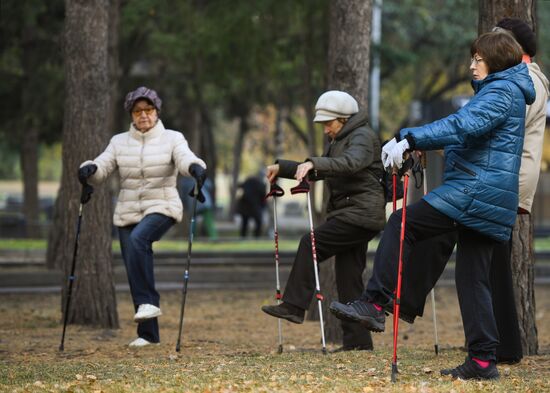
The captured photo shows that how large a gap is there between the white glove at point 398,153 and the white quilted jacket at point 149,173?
296 centimetres

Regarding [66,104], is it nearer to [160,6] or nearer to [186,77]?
[160,6]

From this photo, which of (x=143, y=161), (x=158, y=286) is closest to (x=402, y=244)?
(x=143, y=161)

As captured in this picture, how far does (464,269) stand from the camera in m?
7.80

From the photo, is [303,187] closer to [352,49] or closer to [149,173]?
[149,173]

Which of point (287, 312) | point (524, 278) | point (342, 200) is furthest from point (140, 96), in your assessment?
point (524, 278)

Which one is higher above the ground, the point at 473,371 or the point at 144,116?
the point at 144,116

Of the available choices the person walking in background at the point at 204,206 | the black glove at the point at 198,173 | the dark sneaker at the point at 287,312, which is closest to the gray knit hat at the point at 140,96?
the black glove at the point at 198,173

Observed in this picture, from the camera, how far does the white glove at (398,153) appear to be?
740 centimetres

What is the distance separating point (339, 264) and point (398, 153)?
7.56 feet

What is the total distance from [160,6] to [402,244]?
18.3m

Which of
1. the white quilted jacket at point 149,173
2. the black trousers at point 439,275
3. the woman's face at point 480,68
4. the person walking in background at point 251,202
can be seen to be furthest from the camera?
the person walking in background at point 251,202

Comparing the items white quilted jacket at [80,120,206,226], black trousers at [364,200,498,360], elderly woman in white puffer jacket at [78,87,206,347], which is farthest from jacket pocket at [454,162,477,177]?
white quilted jacket at [80,120,206,226]

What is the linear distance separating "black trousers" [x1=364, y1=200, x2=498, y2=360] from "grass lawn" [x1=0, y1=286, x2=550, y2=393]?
31cm

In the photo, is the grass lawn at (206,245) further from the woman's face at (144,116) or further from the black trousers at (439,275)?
Result: the black trousers at (439,275)
